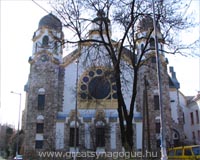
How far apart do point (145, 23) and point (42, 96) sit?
22625 mm

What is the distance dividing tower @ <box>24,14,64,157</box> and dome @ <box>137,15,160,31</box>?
1780 cm

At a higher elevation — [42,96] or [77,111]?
[42,96]

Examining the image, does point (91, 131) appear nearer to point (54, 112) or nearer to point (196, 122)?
point (54, 112)

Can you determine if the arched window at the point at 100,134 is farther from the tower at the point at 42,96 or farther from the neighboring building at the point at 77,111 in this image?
the tower at the point at 42,96

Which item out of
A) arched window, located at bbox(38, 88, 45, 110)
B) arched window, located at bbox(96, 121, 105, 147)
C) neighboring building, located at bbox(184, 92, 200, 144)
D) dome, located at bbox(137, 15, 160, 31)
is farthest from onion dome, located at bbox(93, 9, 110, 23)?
neighboring building, located at bbox(184, 92, 200, 144)

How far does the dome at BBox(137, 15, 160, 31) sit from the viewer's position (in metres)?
19.2

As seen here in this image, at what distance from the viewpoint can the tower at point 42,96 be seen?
119 ft

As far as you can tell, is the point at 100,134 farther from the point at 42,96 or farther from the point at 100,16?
the point at 100,16

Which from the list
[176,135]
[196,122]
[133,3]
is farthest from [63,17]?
[196,122]

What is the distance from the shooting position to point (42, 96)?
126 ft

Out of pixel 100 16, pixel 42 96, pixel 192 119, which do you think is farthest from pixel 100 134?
pixel 100 16

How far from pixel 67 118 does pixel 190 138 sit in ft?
69.5

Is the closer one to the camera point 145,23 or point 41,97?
point 145,23

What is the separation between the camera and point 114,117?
37719mm
